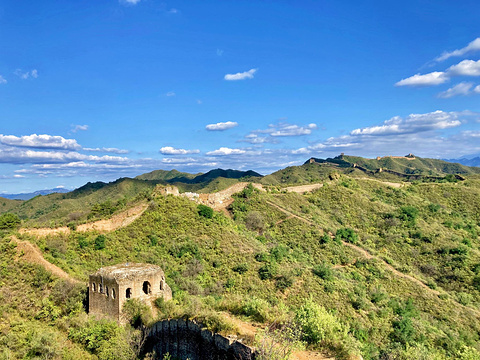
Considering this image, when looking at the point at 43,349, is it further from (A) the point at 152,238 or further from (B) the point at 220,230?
(B) the point at 220,230

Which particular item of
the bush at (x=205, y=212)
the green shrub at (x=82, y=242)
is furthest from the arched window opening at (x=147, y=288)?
the bush at (x=205, y=212)

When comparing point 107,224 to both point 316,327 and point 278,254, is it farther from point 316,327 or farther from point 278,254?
point 316,327

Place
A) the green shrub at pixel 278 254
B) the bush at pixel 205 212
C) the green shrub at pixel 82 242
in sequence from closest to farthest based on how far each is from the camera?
1. the green shrub at pixel 82 242
2. the green shrub at pixel 278 254
3. the bush at pixel 205 212

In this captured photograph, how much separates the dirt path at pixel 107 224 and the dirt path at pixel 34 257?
2284 mm

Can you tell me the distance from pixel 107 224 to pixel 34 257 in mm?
7708

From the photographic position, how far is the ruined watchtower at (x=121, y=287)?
1616cm

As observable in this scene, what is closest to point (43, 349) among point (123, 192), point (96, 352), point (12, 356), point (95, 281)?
point (12, 356)

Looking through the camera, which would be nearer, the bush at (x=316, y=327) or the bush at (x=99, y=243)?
the bush at (x=316, y=327)

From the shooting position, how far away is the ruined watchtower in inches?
636

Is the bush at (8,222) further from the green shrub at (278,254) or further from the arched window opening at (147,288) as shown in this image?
the green shrub at (278,254)

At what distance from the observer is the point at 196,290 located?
71.6ft

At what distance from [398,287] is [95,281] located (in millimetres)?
23823

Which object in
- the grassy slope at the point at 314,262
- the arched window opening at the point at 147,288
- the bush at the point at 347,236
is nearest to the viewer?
the arched window opening at the point at 147,288

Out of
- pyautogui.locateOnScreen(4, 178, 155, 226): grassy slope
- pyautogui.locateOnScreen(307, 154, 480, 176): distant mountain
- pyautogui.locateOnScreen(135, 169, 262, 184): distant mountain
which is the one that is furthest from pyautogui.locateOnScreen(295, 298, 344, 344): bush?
pyautogui.locateOnScreen(307, 154, 480, 176): distant mountain
